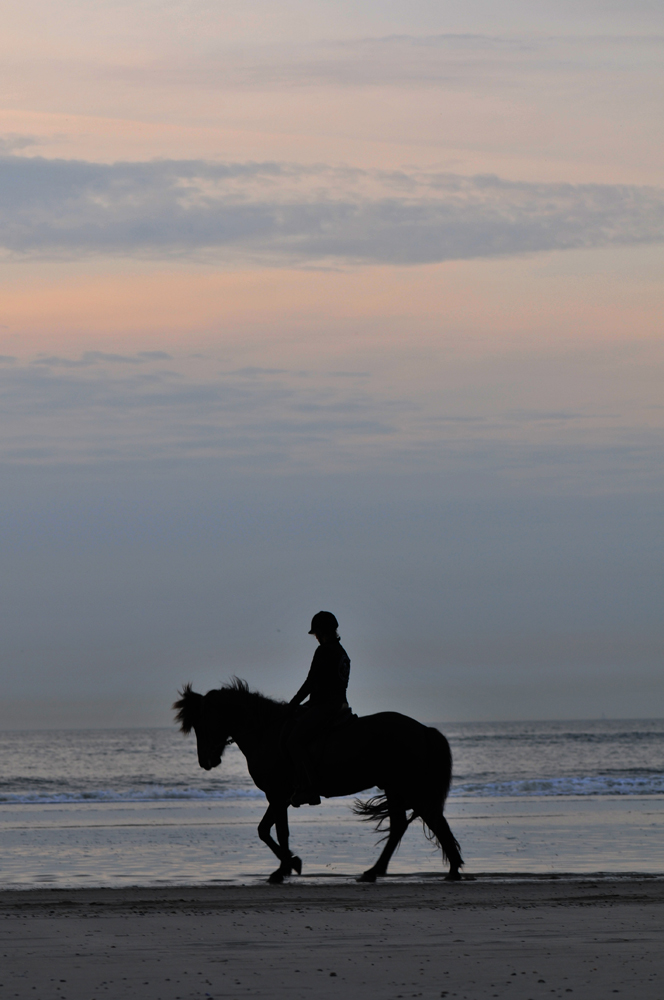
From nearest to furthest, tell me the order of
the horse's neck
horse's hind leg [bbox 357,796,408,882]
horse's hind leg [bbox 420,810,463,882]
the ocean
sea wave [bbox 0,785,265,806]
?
horse's hind leg [bbox 420,810,463,882] < horse's hind leg [bbox 357,796,408,882] < the horse's neck < the ocean < sea wave [bbox 0,785,265,806]

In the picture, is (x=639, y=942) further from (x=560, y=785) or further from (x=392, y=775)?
(x=560, y=785)

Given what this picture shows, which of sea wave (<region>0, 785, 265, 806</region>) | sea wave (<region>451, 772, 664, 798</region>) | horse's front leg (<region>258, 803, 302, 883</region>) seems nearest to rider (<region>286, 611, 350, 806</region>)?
horse's front leg (<region>258, 803, 302, 883</region>)

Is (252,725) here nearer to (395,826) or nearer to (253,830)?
(395,826)

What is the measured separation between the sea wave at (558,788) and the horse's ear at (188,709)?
594 inches

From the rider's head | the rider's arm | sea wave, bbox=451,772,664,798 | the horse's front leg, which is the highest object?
the rider's head

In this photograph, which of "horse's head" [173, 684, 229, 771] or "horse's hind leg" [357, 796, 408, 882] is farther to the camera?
"horse's head" [173, 684, 229, 771]

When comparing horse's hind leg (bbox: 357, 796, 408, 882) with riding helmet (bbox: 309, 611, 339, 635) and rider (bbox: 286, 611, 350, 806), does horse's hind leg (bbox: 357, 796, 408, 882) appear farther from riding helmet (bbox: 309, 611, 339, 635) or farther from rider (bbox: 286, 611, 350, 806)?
riding helmet (bbox: 309, 611, 339, 635)

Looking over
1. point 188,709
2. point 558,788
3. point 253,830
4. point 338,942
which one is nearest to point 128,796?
point 558,788

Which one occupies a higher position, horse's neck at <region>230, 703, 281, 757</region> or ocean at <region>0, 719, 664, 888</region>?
horse's neck at <region>230, 703, 281, 757</region>

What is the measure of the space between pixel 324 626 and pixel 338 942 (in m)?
3.82

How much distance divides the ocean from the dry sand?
1932mm

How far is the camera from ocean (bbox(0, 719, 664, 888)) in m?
11.3

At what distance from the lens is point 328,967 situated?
5.75 meters

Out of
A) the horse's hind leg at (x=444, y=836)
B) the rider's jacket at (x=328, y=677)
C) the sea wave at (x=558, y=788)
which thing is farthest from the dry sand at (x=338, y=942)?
the sea wave at (x=558, y=788)
